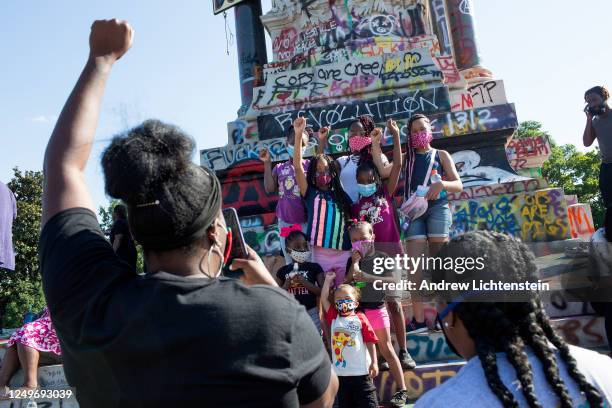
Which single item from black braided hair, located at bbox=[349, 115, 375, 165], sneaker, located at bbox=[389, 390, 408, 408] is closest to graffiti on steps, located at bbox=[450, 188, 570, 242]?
black braided hair, located at bbox=[349, 115, 375, 165]

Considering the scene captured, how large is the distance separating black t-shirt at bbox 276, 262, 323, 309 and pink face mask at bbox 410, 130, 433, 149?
1.63 meters

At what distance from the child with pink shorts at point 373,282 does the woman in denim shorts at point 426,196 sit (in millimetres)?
398

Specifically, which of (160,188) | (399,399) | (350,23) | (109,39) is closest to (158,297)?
(160,188)

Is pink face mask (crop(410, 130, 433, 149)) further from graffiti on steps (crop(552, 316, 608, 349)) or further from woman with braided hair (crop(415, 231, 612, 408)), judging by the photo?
woman with braided hair (crop(415, 231, 612, 408))

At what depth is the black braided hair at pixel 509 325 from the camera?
1.34m

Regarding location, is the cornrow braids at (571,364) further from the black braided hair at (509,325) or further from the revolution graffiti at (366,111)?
the revolution graffiti at (366,111)

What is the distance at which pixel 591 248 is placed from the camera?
4.93m

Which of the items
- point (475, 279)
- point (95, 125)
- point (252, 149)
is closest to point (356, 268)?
point (475, 279)

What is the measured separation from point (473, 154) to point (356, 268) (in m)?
5.84

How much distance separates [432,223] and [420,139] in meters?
0.90

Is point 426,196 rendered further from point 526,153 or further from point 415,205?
point 526,153

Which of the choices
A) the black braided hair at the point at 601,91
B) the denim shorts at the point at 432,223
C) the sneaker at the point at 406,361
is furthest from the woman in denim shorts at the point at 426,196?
the black braided hair at the point at 601,91

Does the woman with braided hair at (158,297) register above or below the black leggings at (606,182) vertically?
below

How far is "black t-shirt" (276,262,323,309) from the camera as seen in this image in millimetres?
4758
